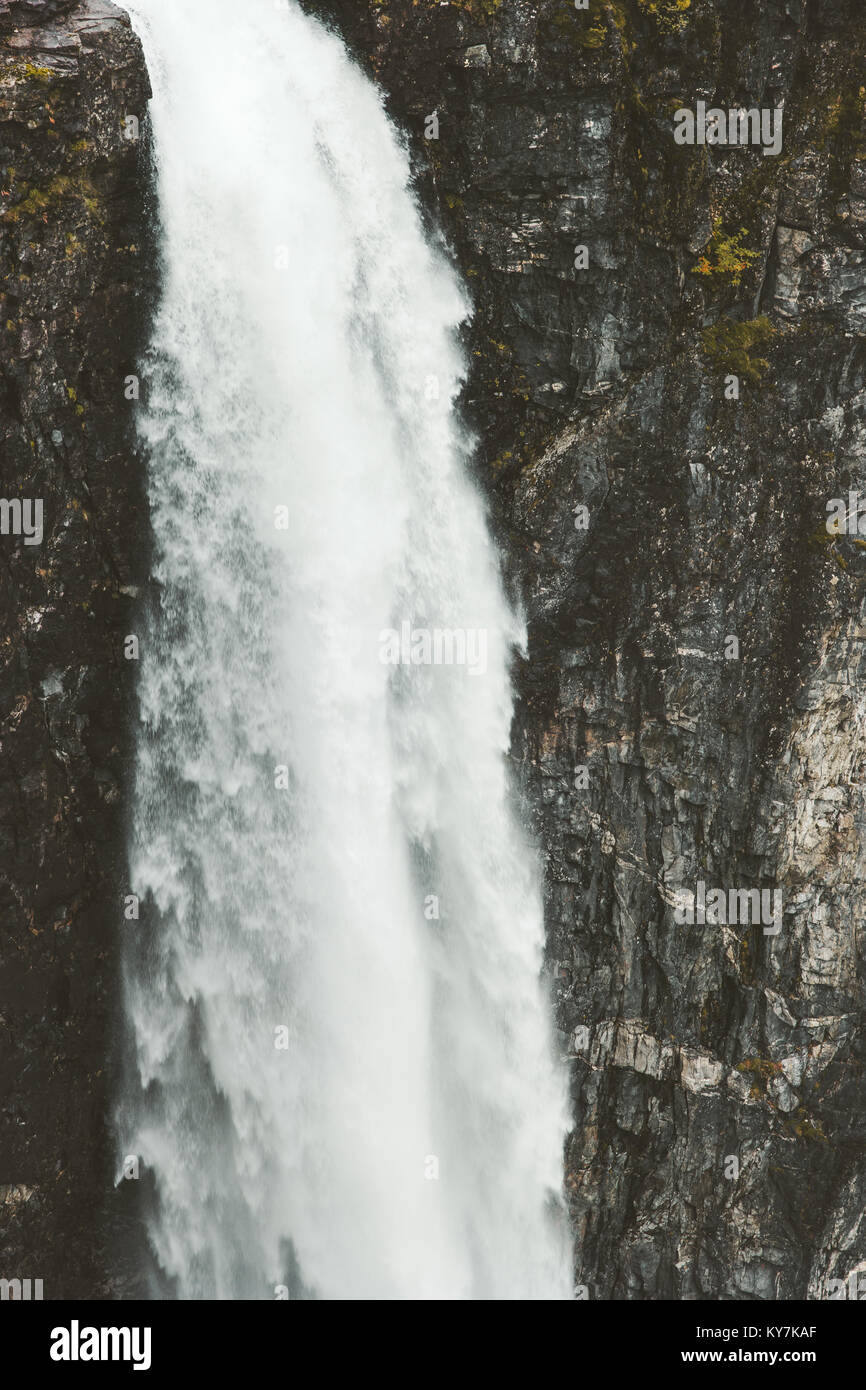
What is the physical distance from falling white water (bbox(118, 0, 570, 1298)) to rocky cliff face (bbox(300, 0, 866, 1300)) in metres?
0.84

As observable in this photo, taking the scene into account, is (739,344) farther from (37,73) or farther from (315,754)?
(37,73)

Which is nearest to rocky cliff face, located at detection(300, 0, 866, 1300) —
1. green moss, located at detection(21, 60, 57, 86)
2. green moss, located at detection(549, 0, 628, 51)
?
green moss, located at detection(549, 0, 628, 51)

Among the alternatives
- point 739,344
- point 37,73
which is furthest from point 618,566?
point 37,73

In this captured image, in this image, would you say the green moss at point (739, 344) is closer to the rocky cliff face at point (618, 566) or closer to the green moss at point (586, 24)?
the rocky cliff face at point (618, 566)

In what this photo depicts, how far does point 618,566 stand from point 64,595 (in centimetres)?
851

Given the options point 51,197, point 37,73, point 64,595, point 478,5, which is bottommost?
point 64,595

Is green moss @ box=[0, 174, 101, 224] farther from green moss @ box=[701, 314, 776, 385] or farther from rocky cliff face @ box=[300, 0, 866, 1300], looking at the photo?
green moss @ box=[701, 314, 776, 385]

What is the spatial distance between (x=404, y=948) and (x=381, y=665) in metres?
4.56

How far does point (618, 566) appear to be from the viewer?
19.6 m

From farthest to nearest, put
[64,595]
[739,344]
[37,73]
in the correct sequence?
[739,344] → [64,595] → [37,73]

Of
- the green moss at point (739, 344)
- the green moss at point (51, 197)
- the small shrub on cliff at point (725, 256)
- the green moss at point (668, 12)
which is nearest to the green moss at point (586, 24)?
the green moss at point (668, 12)

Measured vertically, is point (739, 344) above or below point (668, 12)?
below

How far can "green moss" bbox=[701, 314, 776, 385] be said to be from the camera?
1905 cm

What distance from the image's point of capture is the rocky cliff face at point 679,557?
59.8ft
